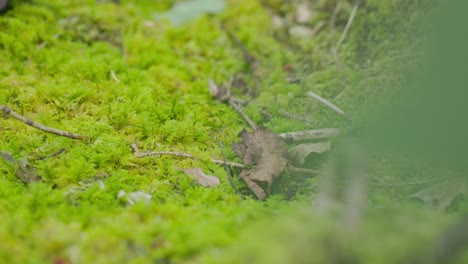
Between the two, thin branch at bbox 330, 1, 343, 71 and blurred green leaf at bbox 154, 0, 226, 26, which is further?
blurred green leaf at bbox 154, 0, 226, 26

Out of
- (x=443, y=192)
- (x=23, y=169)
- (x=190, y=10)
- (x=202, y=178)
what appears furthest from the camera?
(x=190, y=10)

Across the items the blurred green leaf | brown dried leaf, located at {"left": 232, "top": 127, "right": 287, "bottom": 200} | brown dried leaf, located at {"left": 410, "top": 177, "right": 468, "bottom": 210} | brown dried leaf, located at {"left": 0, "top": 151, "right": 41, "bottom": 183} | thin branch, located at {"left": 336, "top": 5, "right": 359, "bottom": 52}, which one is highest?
thin branch, located at {"left": 336, "top": 5, "right": 359, "bottom": 52}

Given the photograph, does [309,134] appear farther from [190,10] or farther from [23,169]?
[190,10]

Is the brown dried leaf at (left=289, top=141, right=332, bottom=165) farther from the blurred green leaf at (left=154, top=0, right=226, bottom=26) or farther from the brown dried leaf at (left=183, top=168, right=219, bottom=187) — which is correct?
the blurred green leaf at (left=154, top=0, right=226, bottom=26)

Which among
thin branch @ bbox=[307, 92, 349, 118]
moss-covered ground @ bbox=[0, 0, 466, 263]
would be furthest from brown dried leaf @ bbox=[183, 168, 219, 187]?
thin branch @ bbox=[307, 92, 349, 118]

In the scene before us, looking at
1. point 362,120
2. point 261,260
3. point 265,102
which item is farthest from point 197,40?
point 261,260

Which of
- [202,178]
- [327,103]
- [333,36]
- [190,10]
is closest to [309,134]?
[327,103]

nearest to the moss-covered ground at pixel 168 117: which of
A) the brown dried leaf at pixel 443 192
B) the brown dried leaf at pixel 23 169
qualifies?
the brown dried leaf at pixel 23 169
